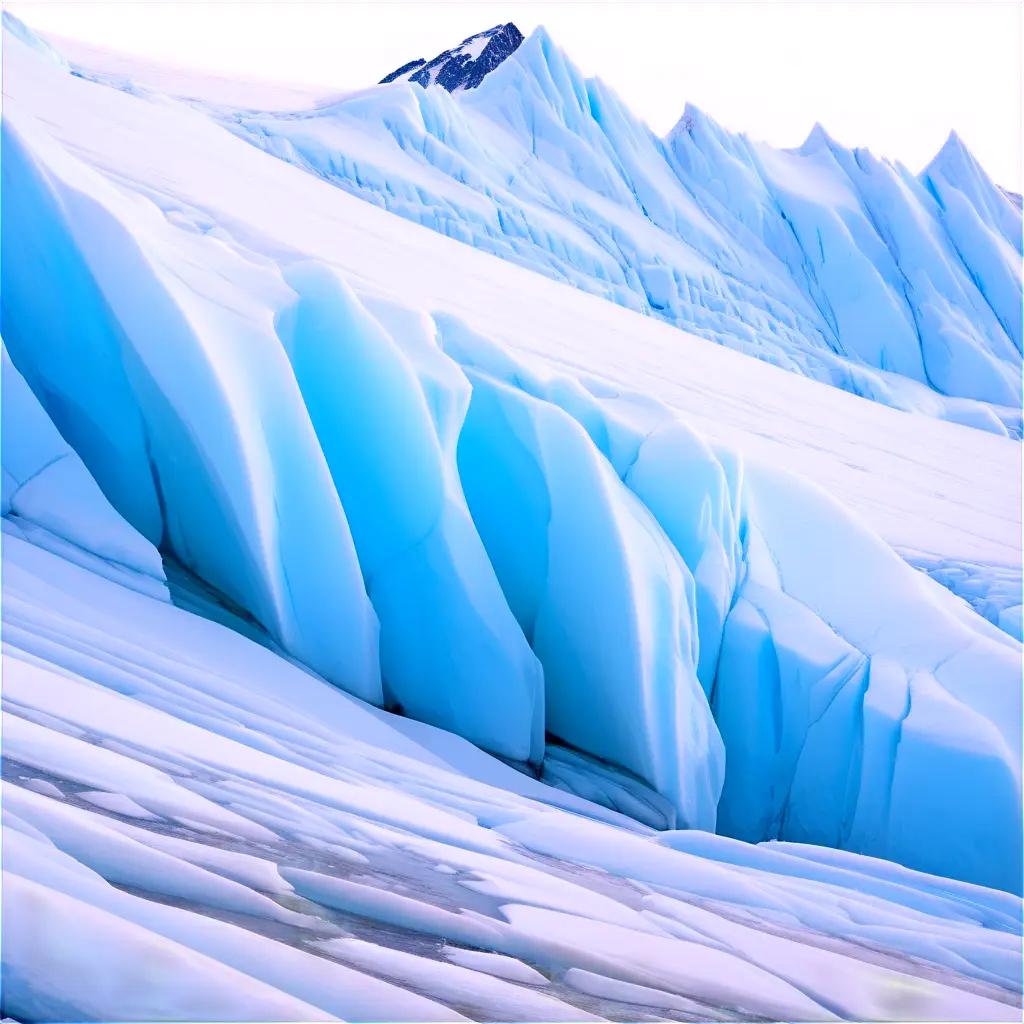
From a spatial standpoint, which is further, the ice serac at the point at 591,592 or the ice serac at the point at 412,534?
the ice serac at the point at 591,592

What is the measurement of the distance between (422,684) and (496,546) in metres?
0.84

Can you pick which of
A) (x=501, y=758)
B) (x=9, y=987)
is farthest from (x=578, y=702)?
(x=9, y=987)

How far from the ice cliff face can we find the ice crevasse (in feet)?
49.2

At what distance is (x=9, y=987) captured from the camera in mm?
1141

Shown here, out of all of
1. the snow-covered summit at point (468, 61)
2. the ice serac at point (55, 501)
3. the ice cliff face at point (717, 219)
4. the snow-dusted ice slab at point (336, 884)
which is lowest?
the snow-dusted ice slab at point (336, 884)

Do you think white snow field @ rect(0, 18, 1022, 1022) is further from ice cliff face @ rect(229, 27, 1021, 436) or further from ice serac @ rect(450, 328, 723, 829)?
ice cliff face @ rect(229, 27, 1021, 436)

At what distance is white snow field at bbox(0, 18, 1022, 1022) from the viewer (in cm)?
155

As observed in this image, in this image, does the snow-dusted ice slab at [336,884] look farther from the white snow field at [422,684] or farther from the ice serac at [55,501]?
the ice serac at [55,501]

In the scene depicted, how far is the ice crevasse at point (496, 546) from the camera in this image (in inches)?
139

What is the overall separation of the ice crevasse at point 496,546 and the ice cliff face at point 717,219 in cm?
1500

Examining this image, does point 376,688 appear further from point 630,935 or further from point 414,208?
point 414,208

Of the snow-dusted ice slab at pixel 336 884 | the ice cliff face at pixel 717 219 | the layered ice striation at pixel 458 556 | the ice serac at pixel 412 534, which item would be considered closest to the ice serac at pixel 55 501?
the layered ice striation at pixel 458 556

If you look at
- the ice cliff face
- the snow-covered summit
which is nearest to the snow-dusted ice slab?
the ice cliff face

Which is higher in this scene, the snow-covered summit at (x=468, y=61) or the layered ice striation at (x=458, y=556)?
the snow-covered summit at (x=468, y=61)
